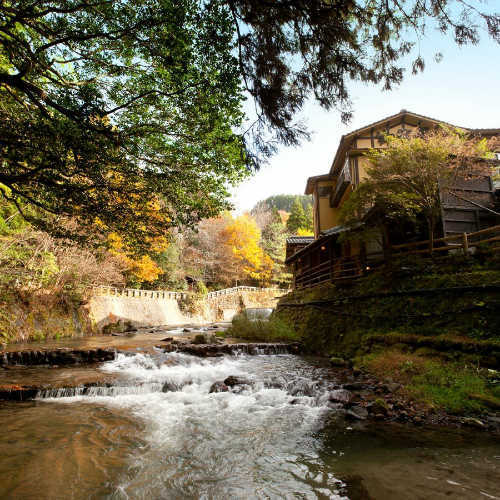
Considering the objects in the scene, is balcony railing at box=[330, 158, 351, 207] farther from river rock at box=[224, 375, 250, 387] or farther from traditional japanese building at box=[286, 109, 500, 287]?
river rock at box=[224, 375, 250, 387]

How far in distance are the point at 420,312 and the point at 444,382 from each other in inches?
117

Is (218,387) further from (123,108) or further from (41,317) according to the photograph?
(41,317)

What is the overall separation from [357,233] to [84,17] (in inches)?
391

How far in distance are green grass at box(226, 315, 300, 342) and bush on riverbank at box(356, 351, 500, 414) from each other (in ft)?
20.8

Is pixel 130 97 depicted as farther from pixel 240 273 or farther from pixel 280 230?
pixel 280 230

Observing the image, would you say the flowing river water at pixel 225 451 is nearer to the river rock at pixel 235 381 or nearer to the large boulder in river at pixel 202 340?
the river rock at pixel 235 381

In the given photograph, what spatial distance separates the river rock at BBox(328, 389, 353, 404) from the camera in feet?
19.4

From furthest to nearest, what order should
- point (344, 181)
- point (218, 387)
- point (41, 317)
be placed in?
point (344, 181)
point (41, 317)
point (218, 387)

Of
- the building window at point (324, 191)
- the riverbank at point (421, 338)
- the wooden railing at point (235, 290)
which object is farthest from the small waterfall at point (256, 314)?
the building window at point (324, 191)

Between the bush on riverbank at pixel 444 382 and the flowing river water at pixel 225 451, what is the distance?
1079 millimetres

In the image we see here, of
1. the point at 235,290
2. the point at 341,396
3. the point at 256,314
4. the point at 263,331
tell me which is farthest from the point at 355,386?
the point at 235,290

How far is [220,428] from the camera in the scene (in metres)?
5.05

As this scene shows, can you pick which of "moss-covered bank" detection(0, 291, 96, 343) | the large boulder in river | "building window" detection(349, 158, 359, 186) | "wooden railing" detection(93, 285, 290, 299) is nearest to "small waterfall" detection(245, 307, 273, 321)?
the large boulder in river

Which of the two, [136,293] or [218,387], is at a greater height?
[136,293]
